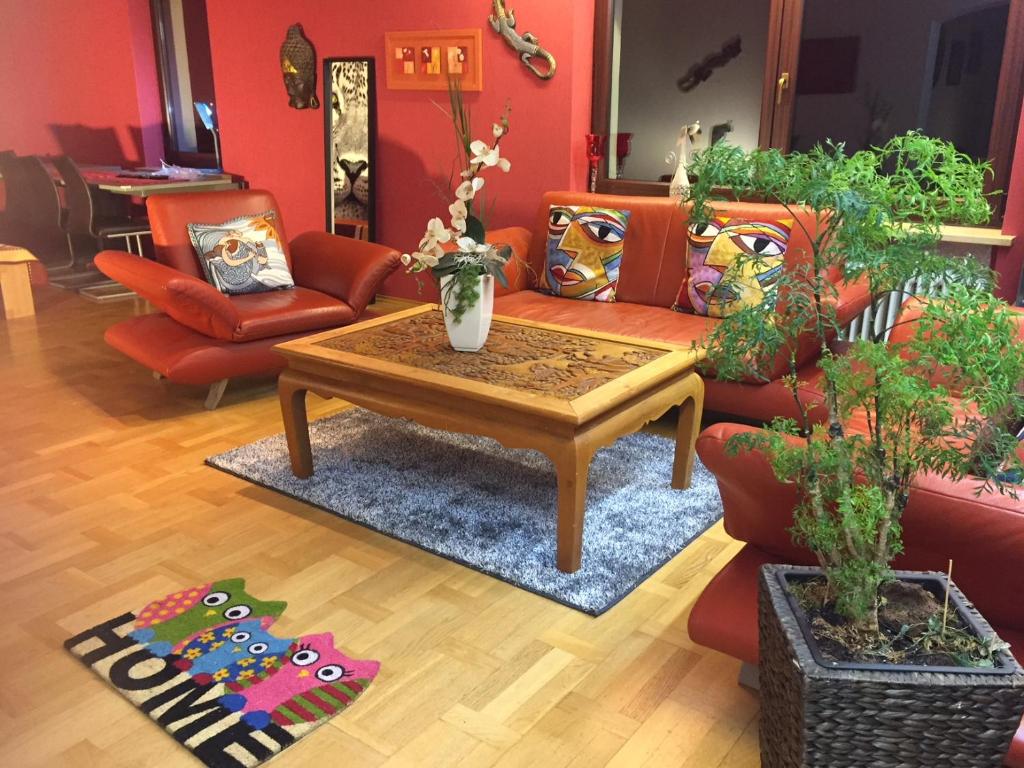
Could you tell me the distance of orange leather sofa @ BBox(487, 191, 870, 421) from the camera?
3201mm

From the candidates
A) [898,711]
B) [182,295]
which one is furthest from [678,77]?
[898,711]

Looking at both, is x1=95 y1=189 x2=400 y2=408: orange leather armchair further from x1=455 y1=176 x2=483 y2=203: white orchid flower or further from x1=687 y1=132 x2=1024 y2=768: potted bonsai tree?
x1=687 y1=132 x2=1024 y2=768: potted bonsai tree

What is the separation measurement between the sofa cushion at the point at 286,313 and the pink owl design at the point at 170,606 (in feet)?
4.94

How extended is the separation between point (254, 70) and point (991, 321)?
5553 mm

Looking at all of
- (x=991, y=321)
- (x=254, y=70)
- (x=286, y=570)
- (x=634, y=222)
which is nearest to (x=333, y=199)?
(x=254, y=70)

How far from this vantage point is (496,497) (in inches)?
115

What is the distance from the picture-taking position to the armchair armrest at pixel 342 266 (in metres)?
4.04

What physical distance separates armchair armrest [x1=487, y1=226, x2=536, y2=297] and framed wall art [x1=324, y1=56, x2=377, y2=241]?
1.46 m

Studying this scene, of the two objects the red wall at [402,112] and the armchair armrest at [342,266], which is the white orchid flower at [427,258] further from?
the red wall at [402,112]

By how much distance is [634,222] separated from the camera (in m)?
3.96

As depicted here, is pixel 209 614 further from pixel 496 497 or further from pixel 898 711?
pixel 898 711

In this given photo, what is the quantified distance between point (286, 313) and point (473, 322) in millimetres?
1330

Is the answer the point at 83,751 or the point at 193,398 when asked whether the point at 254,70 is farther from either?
the point at 83,751

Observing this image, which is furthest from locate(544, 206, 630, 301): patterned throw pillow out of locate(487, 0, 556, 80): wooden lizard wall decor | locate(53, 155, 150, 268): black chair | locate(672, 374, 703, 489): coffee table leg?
locate(53, 155, 150, 268): black chair
